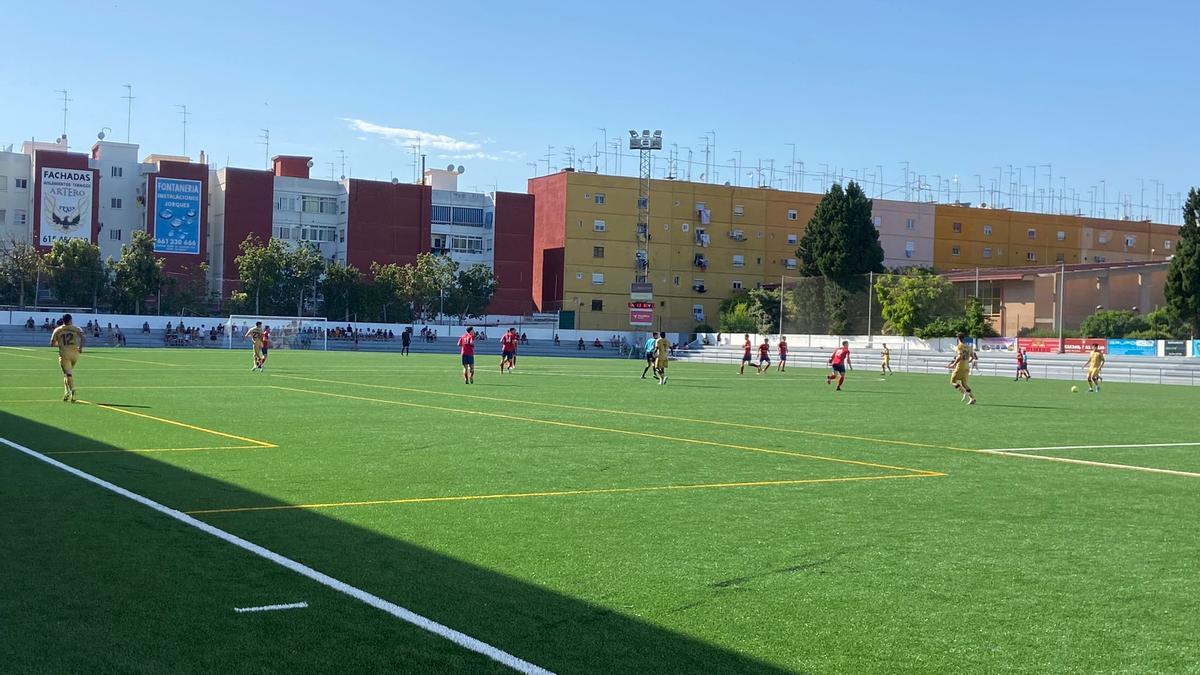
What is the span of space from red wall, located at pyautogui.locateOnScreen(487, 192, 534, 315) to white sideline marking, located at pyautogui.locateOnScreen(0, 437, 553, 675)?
100 m

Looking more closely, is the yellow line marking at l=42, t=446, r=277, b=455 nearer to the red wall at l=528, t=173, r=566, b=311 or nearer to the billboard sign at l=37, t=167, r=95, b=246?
the billboard sign at l=37, t=167, r=95, b=246

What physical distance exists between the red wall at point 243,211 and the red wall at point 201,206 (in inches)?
81.7

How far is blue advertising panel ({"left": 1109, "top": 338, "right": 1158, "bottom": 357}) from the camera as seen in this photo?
55375mm

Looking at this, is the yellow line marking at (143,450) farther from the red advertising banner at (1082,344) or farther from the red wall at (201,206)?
the red wall at (201,206)

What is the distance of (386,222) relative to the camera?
109 metres

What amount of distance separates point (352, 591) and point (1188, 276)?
62.1 metres

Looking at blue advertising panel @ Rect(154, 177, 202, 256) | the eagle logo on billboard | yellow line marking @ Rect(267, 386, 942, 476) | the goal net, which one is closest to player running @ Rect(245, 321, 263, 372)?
yellow line marking @ Rect(267, 386, 942, 476)

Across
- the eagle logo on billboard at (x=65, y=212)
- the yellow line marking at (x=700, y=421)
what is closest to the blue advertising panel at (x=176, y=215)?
the eagle logo on billboard at (x=65, y=212)

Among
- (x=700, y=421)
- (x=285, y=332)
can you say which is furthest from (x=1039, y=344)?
(x=285, y=332)

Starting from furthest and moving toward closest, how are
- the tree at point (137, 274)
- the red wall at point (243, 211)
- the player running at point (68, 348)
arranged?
1. the red wall at point (243, 211)
2. the tree at point (137, 274)
3. the player running at point (68, 348)

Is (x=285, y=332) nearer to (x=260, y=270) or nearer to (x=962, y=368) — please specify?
(x=260, y=270)

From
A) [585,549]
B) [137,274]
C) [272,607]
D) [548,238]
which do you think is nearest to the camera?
[272,607]

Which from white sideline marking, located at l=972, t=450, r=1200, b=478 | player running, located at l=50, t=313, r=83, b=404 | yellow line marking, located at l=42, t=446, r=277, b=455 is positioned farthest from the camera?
player running, located at l=50, t=313, r=83, b=404

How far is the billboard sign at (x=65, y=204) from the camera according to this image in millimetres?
98750
